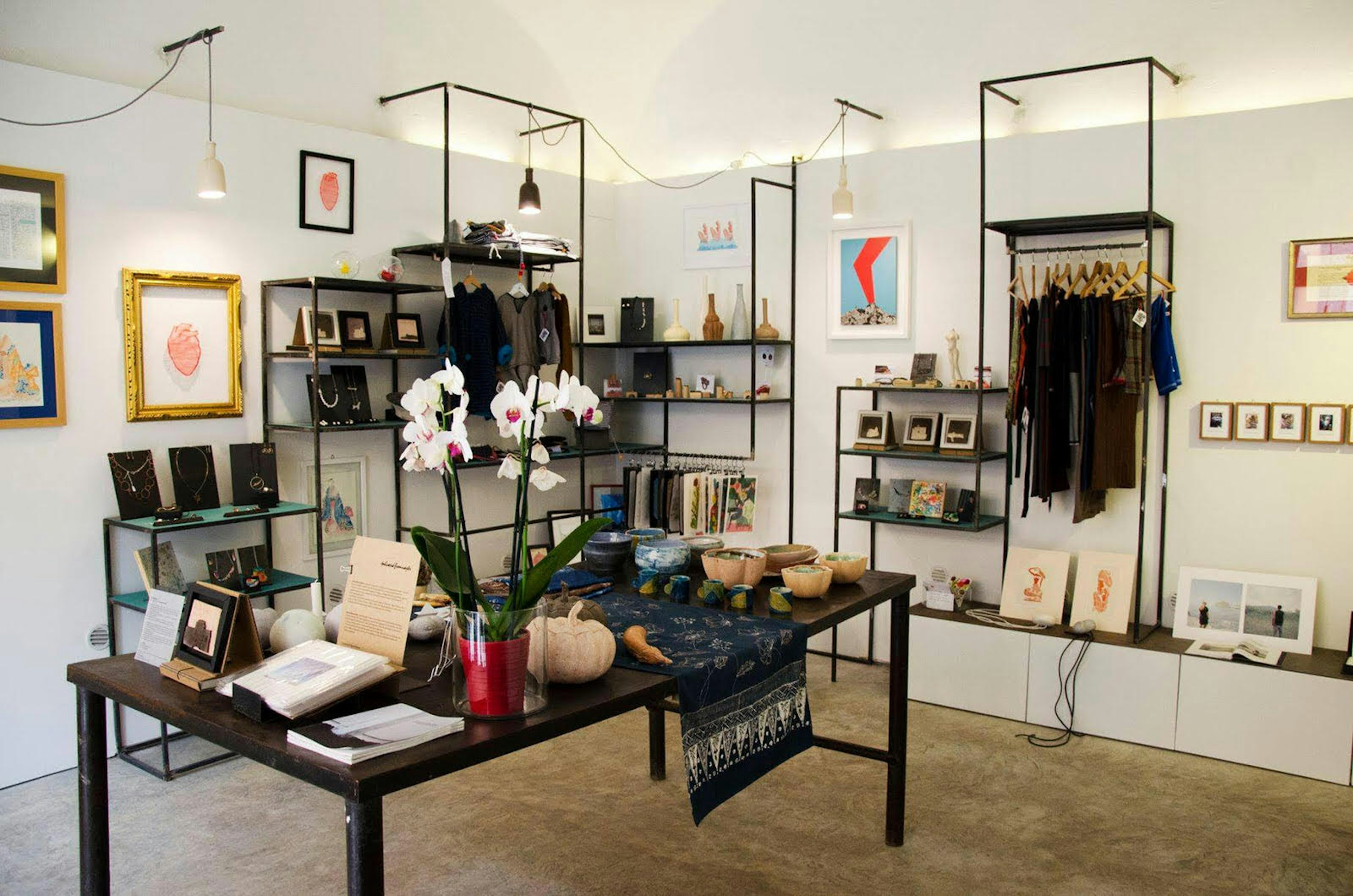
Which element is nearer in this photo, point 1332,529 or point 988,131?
point 1332,529

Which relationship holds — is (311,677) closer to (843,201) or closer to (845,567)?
(845,567)

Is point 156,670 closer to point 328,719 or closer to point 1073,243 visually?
point 328,719

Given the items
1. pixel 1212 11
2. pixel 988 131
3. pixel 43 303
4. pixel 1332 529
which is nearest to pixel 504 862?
pixel 43 303

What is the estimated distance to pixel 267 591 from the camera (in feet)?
15.1

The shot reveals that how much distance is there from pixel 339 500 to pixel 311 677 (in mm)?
3332

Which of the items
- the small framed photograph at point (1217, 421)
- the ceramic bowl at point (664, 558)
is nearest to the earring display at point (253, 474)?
the ceramic bowl at point (664, 558)

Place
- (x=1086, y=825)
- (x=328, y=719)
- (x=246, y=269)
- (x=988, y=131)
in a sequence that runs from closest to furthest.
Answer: (x=328, y=719), (x=1086, y=825), (x=246, y=269), (x=988, y=131)

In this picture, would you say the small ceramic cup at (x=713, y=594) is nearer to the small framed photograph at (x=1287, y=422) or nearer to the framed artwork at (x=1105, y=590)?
the framed artwork at (x=1105, y=590)

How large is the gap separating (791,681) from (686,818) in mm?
1116

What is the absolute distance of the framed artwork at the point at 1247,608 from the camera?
466cm

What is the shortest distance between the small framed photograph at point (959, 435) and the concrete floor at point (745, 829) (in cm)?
149

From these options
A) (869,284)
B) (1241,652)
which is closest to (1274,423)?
(1241,652)

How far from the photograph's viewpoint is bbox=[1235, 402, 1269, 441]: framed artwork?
15.6 ft

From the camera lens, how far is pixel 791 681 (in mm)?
3152
